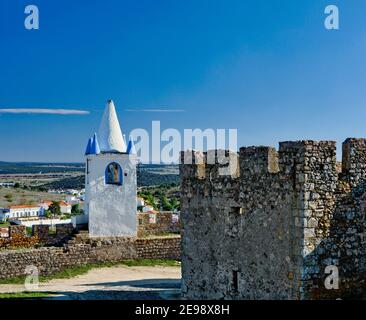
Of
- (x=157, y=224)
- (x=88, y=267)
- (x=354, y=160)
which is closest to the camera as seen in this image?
(x=354, y=160)

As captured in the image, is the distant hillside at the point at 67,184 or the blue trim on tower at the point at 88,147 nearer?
the blue trim on tower at the point at 88,147

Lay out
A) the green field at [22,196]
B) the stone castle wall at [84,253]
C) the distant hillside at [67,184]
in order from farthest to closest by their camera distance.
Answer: the green field at [22,196]
the distant hillside at [67,184]
the stone castle wall at [84,253]

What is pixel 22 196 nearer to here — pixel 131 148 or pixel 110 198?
pixel 110 198

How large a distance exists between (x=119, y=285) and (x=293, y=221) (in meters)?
10.3

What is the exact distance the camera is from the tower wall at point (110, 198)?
2542 cm

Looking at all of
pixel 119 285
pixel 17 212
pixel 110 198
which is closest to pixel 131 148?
pixel 110 198

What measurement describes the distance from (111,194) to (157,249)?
316 cm

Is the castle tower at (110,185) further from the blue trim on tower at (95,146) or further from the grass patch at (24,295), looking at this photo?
the grass patch at (24,295)

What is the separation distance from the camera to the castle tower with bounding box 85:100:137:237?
2548 centimetres

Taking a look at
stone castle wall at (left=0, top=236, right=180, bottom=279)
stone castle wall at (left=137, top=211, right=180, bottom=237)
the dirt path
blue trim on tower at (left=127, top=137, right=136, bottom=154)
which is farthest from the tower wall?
the dirt path

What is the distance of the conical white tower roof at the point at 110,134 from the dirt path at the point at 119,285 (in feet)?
17.7

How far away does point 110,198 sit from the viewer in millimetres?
25906

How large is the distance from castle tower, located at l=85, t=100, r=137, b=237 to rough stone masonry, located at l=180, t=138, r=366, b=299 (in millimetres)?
13596

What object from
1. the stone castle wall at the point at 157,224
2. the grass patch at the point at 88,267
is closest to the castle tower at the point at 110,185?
the stone castle wall at the point at 157,224
